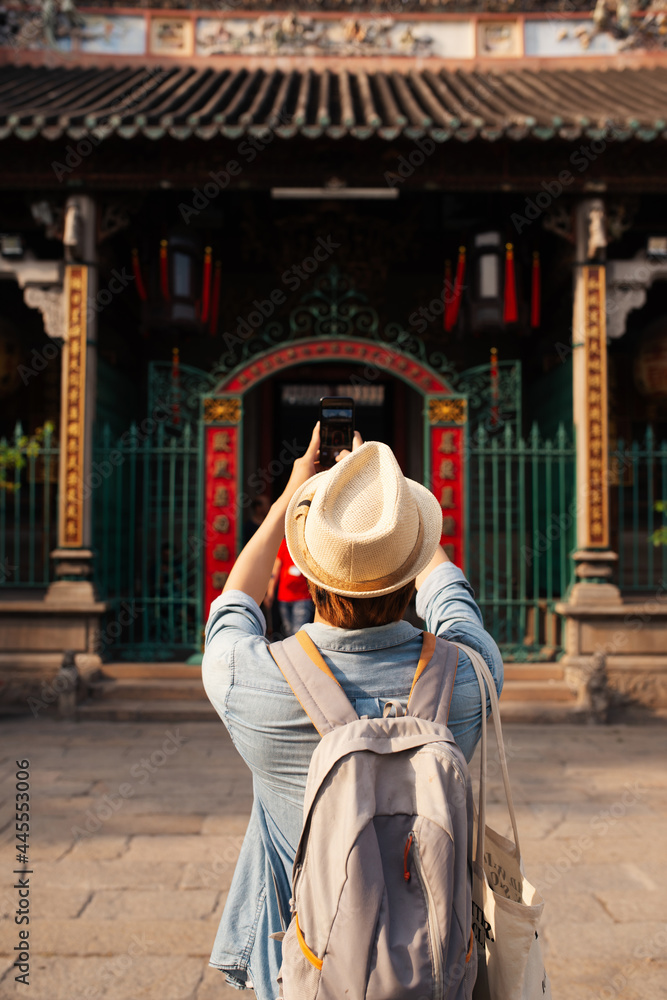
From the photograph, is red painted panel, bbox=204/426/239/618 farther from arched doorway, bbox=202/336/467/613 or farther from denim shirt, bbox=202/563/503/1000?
denim shirt, bbox=202/563/503/1000

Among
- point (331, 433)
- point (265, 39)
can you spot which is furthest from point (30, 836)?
point (265, 39)

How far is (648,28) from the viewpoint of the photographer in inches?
310

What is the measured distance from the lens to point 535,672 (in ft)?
19.9

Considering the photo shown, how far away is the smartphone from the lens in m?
1.49

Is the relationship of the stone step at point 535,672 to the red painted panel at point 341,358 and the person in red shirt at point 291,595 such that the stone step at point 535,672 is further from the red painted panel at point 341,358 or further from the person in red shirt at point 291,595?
the red painted panel at point 341,358

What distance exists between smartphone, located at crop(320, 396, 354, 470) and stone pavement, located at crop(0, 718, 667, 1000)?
1.89m

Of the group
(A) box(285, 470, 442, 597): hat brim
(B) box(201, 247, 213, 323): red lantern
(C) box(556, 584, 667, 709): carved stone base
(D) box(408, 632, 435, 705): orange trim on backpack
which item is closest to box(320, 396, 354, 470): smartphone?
(A) box(285, 470, 442, 597): hat brim

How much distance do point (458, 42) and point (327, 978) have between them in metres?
9.17

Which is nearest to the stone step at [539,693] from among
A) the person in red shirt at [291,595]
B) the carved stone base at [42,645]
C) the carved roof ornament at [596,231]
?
the person in red shirt at [291,595]

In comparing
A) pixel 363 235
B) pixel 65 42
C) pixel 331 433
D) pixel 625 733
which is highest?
pixel 65 42

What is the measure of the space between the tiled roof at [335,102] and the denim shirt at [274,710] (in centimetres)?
531

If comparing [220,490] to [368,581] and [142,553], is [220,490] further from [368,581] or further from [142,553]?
[368,581]

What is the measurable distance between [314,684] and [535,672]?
5341mm

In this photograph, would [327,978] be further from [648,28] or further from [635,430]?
[648,28]
